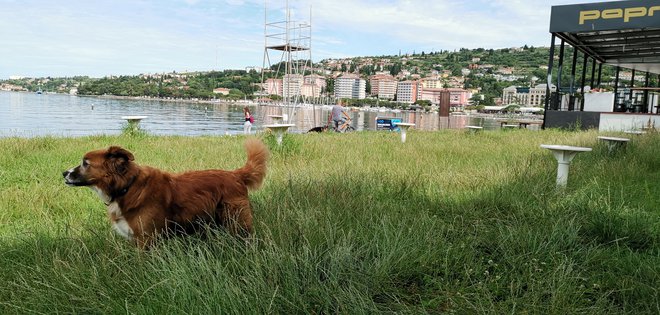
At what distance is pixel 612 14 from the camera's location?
53.4 ft

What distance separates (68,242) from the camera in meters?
3.04

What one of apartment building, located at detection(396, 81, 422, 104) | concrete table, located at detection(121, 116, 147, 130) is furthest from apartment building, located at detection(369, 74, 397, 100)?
concrete table, located at detection(121, 116, 147, 130)

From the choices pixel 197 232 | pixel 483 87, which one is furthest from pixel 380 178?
pixel 483 87

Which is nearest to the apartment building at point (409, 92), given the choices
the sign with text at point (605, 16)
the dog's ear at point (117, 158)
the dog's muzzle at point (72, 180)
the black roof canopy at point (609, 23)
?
the black roof canopy at point (609, 23)

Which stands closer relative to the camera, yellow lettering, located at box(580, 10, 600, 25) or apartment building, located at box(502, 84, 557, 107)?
yellow lettering, located at box(580, 10, 600, 25)

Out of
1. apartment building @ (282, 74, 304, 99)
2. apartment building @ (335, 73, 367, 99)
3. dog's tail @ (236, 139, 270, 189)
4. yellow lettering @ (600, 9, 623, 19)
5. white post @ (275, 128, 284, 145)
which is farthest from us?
apartment building @ (335, 73, 367, 99)

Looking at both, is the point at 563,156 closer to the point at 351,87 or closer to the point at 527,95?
the point at 527,95

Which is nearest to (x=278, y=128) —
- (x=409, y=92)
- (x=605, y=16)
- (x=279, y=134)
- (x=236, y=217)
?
(x=279, y=134)

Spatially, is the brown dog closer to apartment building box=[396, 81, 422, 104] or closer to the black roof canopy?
the black roof canopy

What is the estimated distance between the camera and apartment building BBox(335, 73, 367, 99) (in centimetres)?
14938

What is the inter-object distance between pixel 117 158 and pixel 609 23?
60.2 feet

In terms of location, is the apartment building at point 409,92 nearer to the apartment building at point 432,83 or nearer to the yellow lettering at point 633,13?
the apartment building at point 432,83

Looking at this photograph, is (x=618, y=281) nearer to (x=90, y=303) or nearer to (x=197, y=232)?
(x=197, y=232)

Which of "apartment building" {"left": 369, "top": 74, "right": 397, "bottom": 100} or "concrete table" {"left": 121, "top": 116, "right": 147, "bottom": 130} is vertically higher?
"apartment building" {"left": 369, "top": 74, "right": 397, "bottom": 100}
